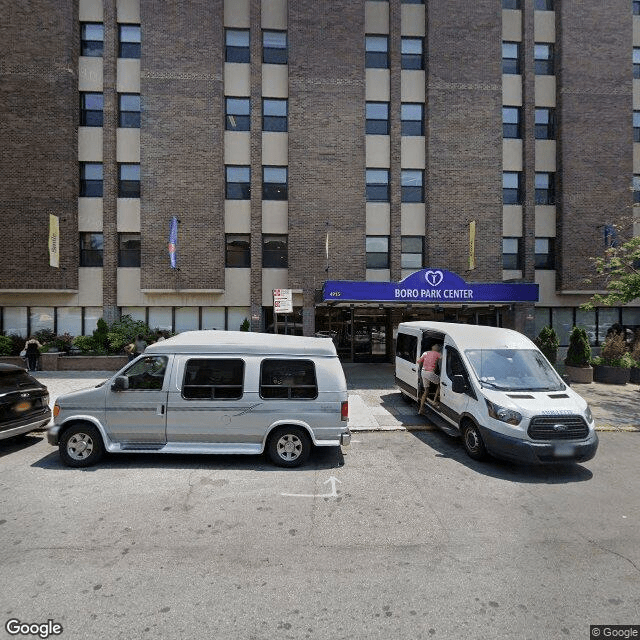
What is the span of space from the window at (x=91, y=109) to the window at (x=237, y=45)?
6198 mm

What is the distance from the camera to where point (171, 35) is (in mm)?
16969

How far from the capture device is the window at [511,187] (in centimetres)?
1860

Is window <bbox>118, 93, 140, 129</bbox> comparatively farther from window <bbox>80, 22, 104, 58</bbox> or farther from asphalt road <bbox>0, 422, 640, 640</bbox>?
asphalt road <bbox>0, 422, 640, 640</bbox>

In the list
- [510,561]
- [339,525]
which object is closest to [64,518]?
[339,525]

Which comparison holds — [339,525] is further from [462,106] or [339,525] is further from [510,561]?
[462,106]

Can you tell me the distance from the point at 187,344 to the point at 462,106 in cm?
1795

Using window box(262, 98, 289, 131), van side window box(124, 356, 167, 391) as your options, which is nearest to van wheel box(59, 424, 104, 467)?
van side window box(124, 356, 167, 391)

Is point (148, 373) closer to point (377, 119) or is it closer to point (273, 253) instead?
point (273, 253)

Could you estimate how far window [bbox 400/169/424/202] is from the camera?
59.2 ft

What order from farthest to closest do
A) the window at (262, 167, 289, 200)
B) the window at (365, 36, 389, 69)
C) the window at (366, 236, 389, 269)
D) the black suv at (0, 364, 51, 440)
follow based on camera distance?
the window at (365, 36, 389, 69), the window at (366, 236, 389, 269), the window at (262, 167, 289, 200), the black suv at (0, 364, 51, 440)

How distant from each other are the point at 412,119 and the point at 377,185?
369 cm

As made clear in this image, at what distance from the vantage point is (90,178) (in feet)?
56.6

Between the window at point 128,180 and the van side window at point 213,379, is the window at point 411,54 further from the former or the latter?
the van side window at point 213,379

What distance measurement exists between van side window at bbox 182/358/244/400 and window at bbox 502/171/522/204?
1739 cm
